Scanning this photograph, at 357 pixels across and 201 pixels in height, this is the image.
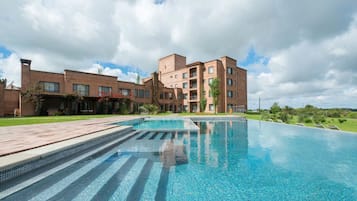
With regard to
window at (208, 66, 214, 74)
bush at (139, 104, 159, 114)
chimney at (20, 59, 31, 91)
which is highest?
window at (208, 66, 214, 74)

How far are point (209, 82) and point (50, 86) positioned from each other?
26.6 metres

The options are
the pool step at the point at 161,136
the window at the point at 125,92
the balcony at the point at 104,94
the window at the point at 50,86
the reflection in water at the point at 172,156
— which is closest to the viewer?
the reflection in water at the point at 172,156

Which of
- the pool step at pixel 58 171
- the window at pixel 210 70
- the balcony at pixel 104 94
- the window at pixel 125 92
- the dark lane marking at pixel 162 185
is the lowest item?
the dark lane marking at pixel 162 185

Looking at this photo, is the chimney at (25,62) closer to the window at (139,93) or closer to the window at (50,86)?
the window at (50,86)

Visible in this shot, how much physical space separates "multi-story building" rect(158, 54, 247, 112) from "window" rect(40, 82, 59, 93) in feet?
77.5

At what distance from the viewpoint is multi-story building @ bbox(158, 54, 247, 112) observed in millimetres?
32312

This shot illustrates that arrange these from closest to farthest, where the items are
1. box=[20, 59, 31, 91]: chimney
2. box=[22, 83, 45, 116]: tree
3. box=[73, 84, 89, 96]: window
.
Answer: box=[22, 83, 45, 116]: tree, box=[20, 59, 31, 91]: chimney, box=[73, 84, 89, 96]: window

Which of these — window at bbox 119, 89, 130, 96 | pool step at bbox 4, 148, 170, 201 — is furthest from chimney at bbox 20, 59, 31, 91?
pool step at bbox 4, 148, 170, 201

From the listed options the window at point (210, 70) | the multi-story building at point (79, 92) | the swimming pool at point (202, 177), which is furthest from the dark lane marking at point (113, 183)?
the window at point (210, 70)

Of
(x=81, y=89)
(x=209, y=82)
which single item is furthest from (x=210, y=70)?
(x=81, y=89)

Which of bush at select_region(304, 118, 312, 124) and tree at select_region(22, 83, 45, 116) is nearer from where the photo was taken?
bush at select_region(304, 118, 312, 124)

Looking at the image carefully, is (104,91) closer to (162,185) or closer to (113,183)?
(113,183)

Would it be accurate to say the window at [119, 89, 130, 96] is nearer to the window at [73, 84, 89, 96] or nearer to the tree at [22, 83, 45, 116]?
the window at [73, 84, 89, 96]

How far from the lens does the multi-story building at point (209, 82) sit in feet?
106
